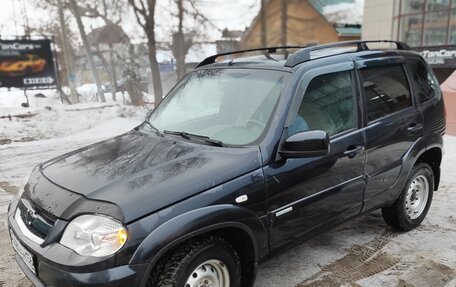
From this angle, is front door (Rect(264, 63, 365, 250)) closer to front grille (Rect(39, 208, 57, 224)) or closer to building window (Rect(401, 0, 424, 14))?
front grille (Rect(39, 208, 57, 224))

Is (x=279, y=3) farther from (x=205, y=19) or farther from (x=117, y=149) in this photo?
(x=117, y=149)

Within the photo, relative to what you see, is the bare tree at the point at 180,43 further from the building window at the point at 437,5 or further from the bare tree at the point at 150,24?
the building window at the point at 437,5

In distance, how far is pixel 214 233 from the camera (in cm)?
269

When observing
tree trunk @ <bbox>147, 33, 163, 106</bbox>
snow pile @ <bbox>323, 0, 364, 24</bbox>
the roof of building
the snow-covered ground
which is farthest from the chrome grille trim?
snow pile @ <bbox>323, 0, 364, 24</bbox>

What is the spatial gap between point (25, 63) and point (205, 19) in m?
8.88

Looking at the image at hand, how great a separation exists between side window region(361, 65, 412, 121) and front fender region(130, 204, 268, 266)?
1607 millimetres

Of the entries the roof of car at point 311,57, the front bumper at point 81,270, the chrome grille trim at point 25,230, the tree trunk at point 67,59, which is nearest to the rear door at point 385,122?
the roof of car at point 311,57

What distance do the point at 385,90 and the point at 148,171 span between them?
2.45 m

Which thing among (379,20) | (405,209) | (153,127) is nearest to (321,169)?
(153,127)

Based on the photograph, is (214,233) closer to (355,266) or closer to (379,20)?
(355,266)

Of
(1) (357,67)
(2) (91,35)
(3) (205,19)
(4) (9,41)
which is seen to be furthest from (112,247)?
(2) (91,35)

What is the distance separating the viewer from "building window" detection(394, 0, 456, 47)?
20.2 metres

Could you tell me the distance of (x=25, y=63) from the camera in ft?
45.4

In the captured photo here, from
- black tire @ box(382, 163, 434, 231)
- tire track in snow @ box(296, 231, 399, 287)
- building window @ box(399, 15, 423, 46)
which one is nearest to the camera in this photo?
tire track in snow @ box(296, 231, 399, 287)
